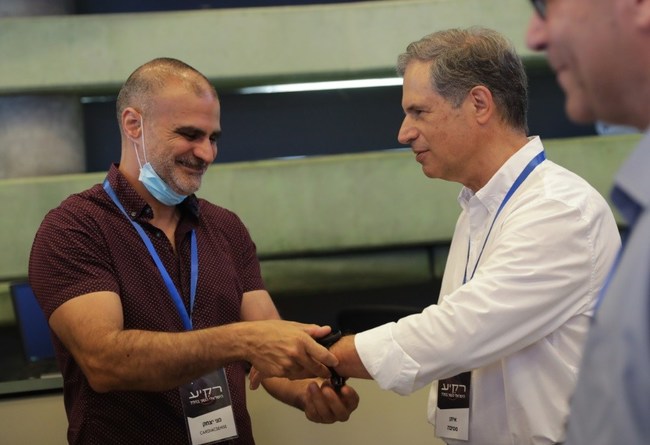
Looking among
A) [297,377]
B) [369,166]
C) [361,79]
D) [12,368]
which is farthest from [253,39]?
[297,377]

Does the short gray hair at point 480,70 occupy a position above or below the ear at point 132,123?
above

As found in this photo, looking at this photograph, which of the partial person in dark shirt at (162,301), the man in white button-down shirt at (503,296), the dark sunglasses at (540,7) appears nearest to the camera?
the dark sunglasses at (540,7)

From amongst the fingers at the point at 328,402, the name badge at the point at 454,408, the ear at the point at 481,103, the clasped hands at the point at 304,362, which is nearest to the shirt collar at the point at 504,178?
the ear at the point at 481,103

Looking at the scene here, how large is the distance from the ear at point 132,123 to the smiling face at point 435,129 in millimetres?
793

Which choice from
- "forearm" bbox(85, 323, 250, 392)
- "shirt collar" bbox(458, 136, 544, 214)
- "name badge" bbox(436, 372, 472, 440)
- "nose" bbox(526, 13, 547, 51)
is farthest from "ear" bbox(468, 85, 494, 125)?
"nose" bbox(526, 13, 547, 51)

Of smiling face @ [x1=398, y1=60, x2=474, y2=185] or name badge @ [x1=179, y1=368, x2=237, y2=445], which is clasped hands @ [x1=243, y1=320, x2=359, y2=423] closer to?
name badge @ [x1=179, y1=368, x2=237, y2=445]

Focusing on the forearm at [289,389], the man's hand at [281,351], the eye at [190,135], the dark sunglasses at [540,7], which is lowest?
the forearm at [289,389]

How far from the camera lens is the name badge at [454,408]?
2045mm

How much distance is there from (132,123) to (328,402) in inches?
40.1

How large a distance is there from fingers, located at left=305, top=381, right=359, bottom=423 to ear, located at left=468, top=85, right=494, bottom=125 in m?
0.87

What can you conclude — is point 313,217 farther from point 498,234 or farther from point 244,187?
point 498,234

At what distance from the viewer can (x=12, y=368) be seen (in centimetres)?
414

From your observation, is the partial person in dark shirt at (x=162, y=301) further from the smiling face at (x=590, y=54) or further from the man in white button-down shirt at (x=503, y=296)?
the smiling face at (x=590, y=54)

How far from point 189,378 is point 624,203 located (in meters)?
1.45
